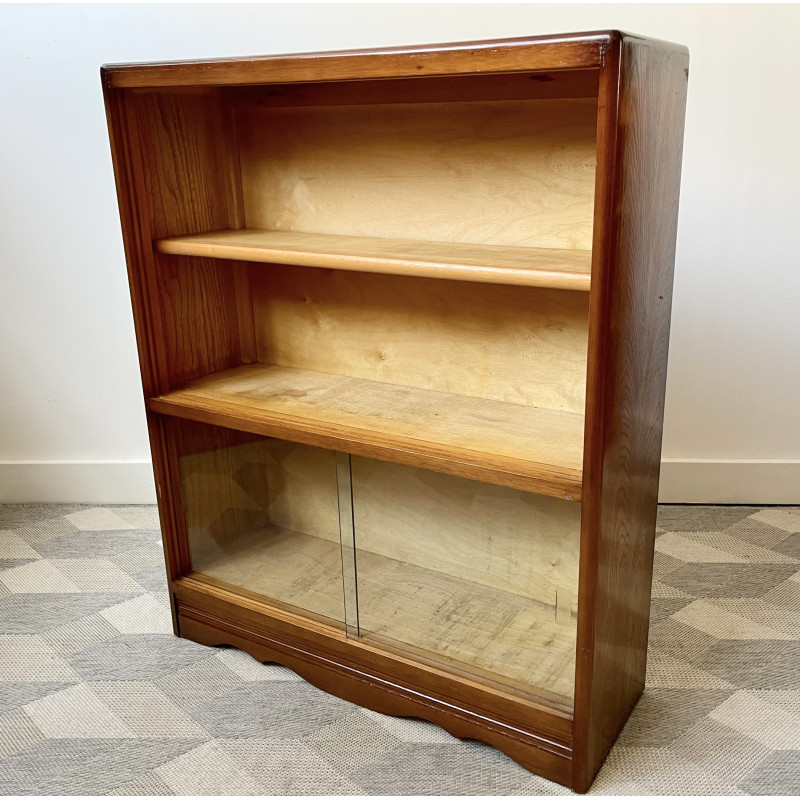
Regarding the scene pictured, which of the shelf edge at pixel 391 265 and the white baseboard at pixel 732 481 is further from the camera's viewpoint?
the white baseboard at pixel 732 481

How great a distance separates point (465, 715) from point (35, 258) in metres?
1.87

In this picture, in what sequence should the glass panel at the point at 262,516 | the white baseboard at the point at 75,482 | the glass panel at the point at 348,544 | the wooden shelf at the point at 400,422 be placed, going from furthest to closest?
the white baseboard at the point at 75,482 → the glass panel at the point at 262,516 → the glass panel at the point at 348,544 → the wooden shelf at the point at 400,422

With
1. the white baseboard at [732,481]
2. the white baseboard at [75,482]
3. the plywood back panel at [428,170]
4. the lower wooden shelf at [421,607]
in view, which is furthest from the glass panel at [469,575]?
the white baseboard at [75,482]

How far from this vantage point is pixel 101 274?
100 inches

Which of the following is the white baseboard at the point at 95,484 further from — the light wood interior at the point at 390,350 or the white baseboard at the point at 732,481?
the light wood interior at the point at 390,350

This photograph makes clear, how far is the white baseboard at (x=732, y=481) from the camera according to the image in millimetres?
2529

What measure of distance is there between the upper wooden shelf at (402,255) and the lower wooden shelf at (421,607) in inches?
23.4

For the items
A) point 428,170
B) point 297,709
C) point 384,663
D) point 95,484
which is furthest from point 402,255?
point 95,484

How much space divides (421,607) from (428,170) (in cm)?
87

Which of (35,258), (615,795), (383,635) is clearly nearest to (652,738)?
(615,795)

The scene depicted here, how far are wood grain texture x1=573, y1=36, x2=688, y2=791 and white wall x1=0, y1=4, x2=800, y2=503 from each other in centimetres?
97

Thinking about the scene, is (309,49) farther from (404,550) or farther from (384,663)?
(384,663)

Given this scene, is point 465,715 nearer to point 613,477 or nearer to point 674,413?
point 613,477

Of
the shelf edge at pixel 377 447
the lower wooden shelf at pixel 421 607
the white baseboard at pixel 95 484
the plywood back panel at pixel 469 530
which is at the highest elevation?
the shelf edge at pixel 377 447
